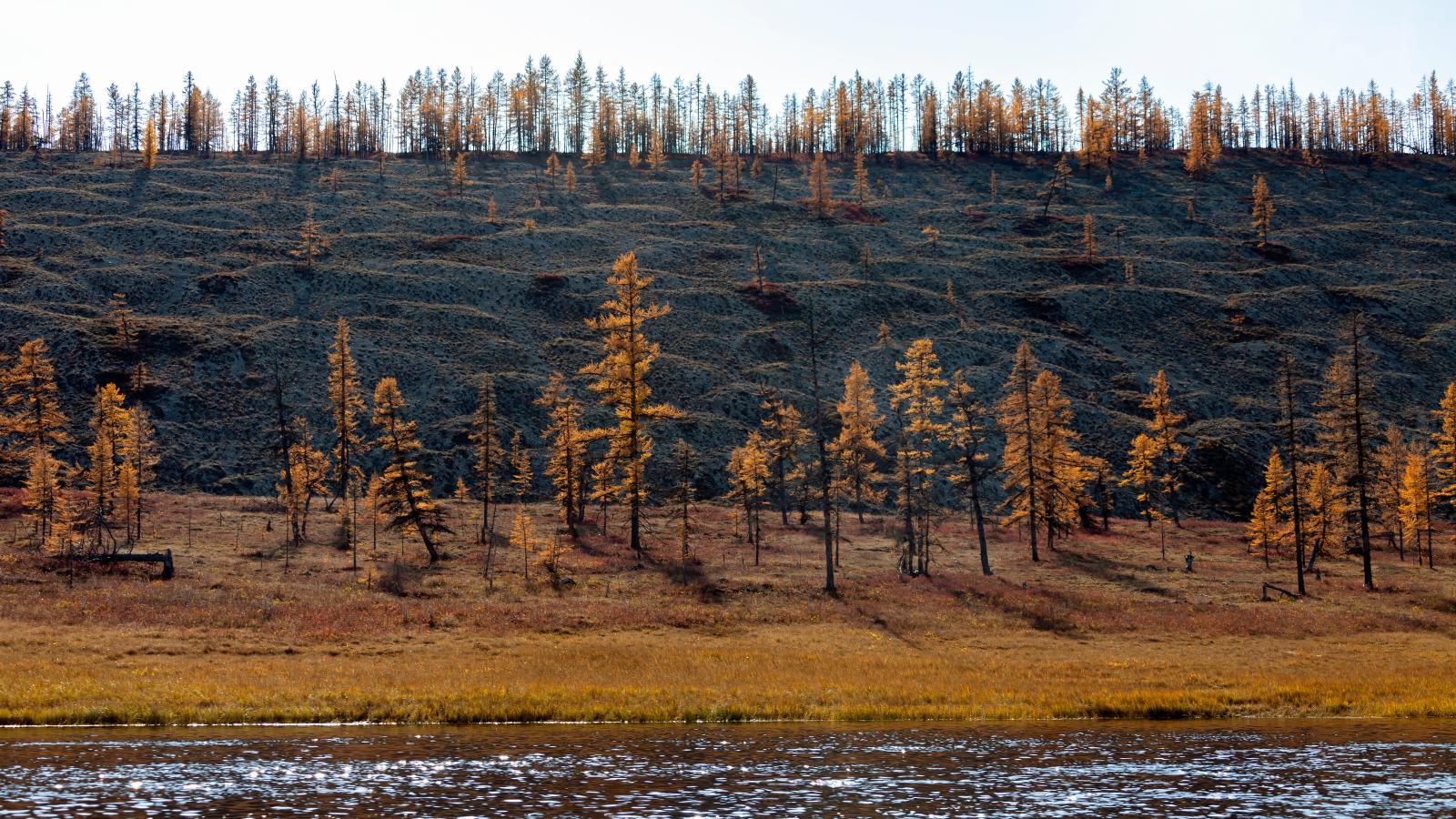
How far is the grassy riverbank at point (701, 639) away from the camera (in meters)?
27.0

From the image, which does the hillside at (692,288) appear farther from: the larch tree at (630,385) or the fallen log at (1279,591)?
the fallen log at (1279,591)

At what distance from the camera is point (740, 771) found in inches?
758

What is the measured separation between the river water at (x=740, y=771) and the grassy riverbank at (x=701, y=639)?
243cm

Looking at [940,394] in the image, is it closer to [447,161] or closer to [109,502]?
[109,502]

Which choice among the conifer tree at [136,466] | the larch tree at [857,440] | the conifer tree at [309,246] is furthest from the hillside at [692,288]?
the larch tree at [857,440]

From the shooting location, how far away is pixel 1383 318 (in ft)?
415

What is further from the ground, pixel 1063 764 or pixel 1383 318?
pixel 1383 318

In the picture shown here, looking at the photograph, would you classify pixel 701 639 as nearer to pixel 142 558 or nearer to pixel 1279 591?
pixel 142 558

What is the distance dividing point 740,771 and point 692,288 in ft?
369

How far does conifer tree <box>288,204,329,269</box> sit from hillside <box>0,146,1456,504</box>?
1925mm

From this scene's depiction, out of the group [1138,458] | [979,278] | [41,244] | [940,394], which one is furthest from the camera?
[979,278]

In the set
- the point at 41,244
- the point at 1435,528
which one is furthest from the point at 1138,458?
the point at 41,244

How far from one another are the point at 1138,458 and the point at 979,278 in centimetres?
6255

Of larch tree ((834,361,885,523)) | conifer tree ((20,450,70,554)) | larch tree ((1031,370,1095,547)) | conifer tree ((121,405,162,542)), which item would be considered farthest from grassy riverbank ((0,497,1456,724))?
larch tree ((834,361,885,523))
